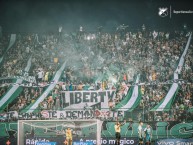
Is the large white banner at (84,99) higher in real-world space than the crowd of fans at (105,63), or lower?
lower

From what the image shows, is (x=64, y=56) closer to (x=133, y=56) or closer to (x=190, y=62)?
(x=133, y=56)

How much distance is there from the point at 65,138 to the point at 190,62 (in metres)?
13.5

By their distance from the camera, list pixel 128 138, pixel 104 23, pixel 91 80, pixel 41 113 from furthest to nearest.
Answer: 1. pixel 104 23
2. pixel 91 80
3. pixel 41 113
4. pixel 128 138

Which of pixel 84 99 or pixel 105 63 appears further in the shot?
pixel 105 63

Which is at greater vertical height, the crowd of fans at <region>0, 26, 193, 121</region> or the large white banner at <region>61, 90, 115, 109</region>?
the crowd of fans at <region>0, 26, 193, 121</region>

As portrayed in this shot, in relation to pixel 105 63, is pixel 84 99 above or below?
below

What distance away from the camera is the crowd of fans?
2662cm

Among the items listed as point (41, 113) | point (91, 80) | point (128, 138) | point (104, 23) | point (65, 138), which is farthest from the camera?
point (104, 23)

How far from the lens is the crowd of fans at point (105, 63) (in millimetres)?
26625

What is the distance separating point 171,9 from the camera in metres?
29.3

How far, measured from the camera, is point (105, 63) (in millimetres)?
29000

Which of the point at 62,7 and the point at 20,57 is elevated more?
the point at 62,7

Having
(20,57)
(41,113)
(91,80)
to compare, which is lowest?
(41,113)

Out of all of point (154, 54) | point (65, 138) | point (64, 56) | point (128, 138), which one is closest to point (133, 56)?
point (154, 54)
